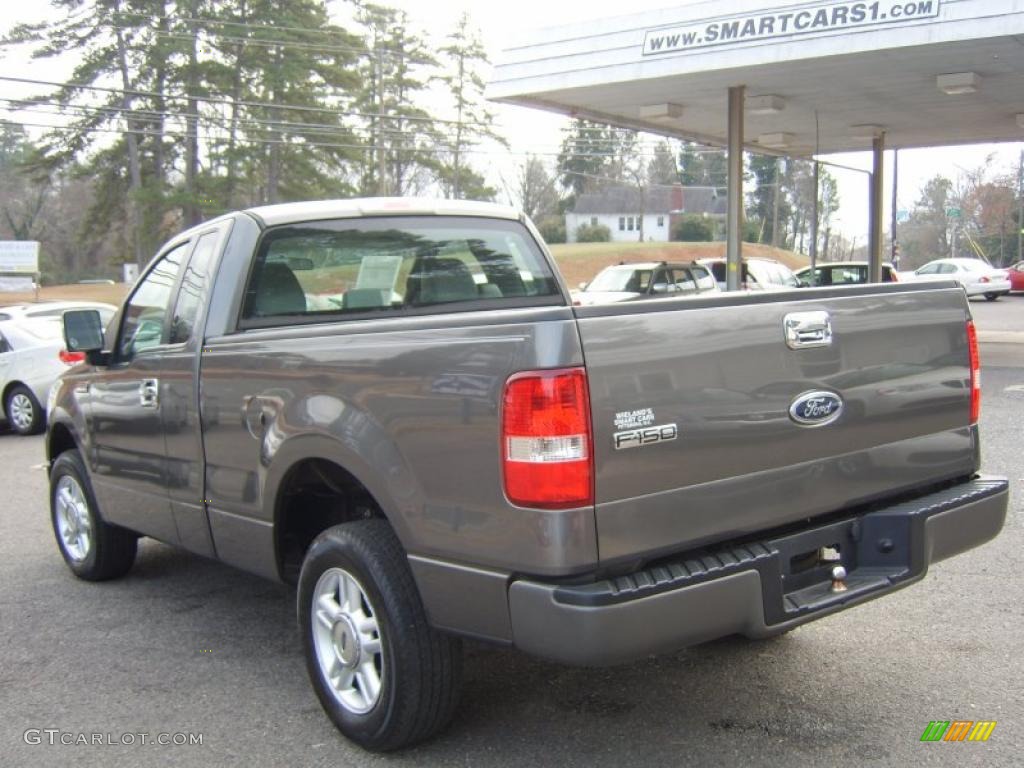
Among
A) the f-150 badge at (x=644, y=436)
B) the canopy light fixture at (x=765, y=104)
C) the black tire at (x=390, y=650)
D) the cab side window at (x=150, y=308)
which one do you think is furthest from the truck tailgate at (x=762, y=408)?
the canopy light fixture at (x=765, y=104)

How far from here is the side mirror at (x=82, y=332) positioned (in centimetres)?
495

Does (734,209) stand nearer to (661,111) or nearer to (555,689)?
(661,111)

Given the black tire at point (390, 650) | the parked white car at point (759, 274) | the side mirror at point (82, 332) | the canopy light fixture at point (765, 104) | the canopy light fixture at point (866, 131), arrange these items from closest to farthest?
the black tire at point (390, 650) < the side mirror at point (82, 332) < the canopy light fixture at point (765, 104) < the parked white car at point (759, 274) < the canopy light fixture at point (866, 131)

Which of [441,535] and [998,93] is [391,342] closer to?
[441,535]

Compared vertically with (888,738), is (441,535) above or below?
above

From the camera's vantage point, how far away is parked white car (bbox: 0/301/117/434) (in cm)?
1192

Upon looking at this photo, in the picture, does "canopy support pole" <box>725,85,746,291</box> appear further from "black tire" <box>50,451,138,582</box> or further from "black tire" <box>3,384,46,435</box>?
"black tire" <box>50,451,138,582</box>

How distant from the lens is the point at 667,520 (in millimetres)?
2883

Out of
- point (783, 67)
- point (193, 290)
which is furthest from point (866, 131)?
point (193, 290)

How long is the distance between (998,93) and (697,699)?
16858mm

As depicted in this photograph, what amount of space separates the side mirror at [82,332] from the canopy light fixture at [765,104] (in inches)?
583

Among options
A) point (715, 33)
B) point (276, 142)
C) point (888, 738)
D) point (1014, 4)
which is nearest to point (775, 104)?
point (715, 33)

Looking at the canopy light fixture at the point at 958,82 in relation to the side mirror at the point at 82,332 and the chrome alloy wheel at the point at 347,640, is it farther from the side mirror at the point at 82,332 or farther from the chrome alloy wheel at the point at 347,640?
the chrome alloy wheel at the point at 347,640

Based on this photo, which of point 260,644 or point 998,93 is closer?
point 260,644
